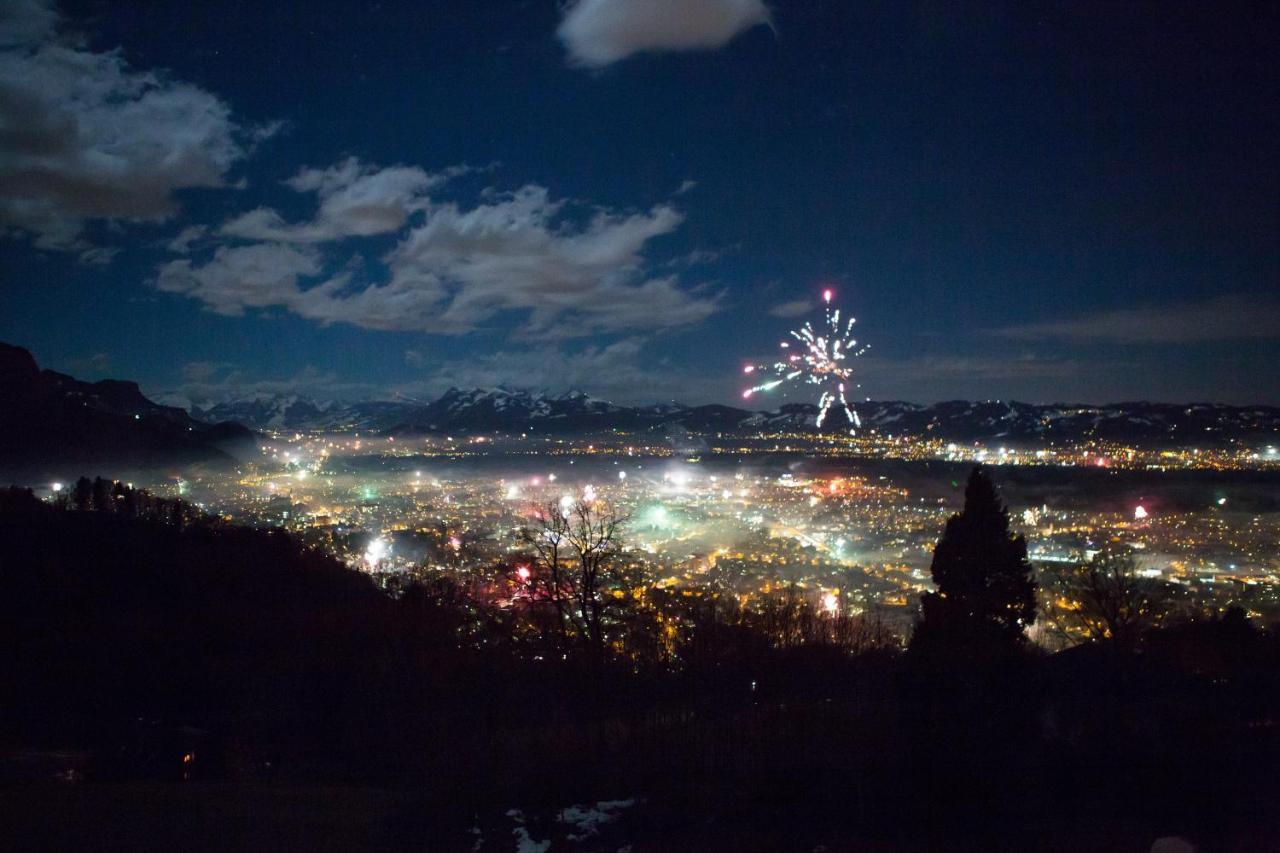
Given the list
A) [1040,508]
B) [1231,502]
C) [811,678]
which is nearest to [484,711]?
[811,678]

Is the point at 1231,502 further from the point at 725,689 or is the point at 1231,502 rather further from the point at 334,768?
the point at 334,768

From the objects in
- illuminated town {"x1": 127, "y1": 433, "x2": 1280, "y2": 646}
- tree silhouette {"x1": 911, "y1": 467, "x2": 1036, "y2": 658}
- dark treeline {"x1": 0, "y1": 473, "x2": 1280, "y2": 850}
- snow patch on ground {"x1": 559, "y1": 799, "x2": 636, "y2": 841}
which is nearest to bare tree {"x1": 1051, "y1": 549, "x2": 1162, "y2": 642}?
dark treeline {"x1": 0, "y1": 473, "x2": 1280, "y2": 850}

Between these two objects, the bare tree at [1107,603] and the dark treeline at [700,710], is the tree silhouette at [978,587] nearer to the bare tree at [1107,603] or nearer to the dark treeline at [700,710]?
the dark treeline at [700,710]

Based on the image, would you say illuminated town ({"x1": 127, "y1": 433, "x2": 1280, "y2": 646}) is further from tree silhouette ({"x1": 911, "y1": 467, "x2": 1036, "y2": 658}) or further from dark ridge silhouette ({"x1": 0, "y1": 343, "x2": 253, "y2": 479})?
tree silhouette ({"x1": 911, "y1": 467, "x2": 1036, "y2": 658})

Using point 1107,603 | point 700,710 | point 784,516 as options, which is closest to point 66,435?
point 784,516

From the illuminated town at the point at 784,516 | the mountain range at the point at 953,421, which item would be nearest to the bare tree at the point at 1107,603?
the illuminated town at the point at 784,516

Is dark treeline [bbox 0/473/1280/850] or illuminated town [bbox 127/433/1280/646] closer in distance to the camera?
dark treeline [bbox 0/473/1280/850]

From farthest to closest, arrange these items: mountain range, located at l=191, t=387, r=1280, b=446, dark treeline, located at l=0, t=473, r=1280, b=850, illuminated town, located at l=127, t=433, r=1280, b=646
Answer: mountain range, located at l=191, t=387, r=1280, b=446
illuminated town, located at l=127, t=433, r=1280, b=646
dark treeline, located at l=0, t=473, r=1280, b=850
